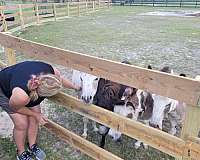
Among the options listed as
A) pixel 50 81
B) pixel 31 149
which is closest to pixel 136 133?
pixel 50 81

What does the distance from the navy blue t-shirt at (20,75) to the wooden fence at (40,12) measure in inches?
412

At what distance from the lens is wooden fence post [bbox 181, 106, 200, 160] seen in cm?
Result: 217

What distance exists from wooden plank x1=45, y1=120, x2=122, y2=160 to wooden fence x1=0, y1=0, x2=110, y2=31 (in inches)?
407

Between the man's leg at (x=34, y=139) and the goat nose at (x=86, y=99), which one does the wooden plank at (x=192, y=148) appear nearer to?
the goat nose at (x=86, y=99)

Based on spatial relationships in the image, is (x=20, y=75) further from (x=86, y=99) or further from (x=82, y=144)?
(x=82, y=144)

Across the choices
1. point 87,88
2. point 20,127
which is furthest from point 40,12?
point 20,127

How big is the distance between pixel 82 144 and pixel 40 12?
1583 centimetres

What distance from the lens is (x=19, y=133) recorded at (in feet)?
11.2

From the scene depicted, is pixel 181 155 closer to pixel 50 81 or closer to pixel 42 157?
pixel 50 81

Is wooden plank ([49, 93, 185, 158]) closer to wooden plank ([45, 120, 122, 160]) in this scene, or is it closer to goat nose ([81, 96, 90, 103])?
goat nose ([81, 96, 90, 103])

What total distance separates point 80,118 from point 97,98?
94cm

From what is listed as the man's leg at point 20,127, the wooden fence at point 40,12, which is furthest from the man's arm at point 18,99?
the wooden fence at point 40,12

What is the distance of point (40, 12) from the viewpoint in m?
18.1

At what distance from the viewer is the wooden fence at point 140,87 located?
2195 mm
